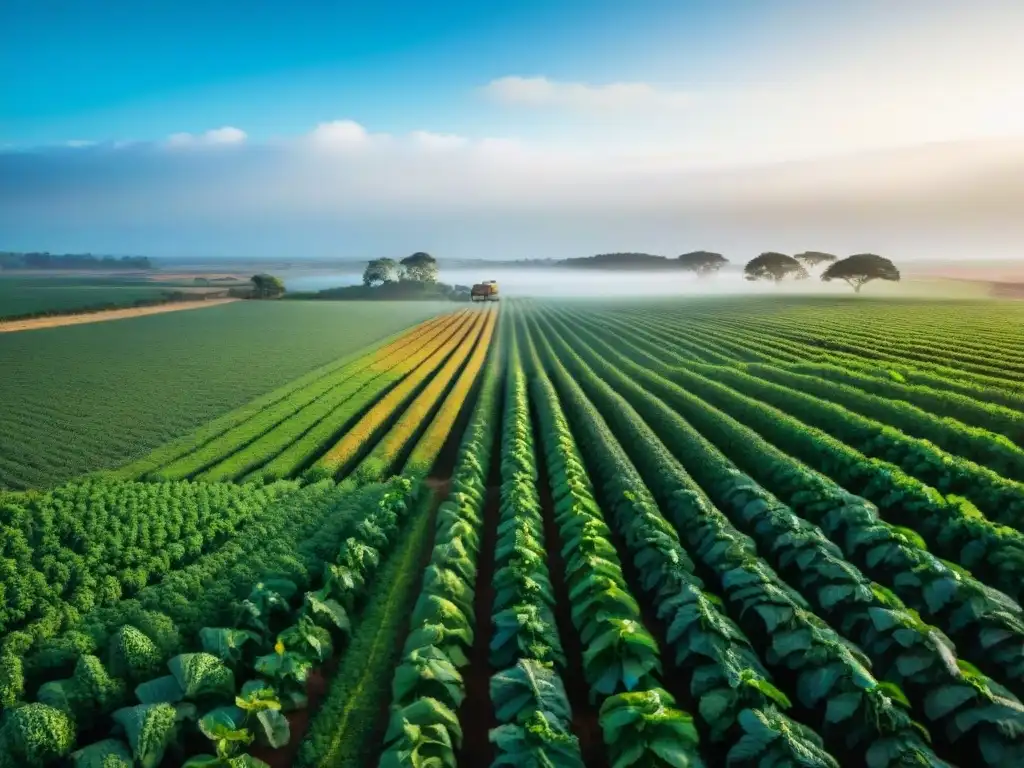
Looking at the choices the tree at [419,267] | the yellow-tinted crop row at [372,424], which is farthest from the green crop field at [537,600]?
the tree at [419,267]

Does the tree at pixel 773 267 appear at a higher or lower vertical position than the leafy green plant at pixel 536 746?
higher

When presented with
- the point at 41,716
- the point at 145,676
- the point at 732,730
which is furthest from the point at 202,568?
the point at 732,730

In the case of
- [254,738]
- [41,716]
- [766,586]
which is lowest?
[254,738]

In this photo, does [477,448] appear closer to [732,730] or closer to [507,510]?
[507,510]

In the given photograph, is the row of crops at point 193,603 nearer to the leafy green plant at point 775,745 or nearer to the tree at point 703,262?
the leafy green plant at point 775,745

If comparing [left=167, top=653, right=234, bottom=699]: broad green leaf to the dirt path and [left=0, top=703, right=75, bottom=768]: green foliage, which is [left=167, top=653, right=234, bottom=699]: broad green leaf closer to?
[left=0, top=703, right=75, bottom=768]: green foliage
